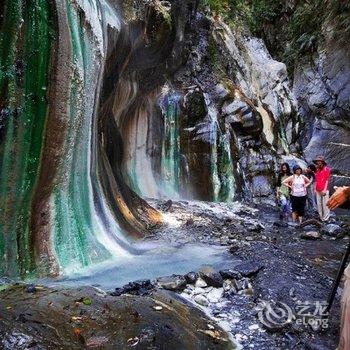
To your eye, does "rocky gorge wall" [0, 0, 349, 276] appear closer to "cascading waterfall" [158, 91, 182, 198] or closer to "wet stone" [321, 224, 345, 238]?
"cascading waterfall" [158, 91, 182, 198]

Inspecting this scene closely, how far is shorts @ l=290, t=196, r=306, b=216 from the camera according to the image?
1080 cm

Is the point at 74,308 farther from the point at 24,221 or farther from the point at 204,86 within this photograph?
the point at 204,86

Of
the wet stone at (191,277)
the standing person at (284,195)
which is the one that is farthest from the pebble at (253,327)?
the standing person at (284,195)

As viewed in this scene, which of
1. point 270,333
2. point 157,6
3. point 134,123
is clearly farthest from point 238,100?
point 270,333

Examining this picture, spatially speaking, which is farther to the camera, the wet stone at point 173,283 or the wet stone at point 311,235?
the wet stone at point 311,235

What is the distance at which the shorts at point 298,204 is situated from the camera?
10.8 m

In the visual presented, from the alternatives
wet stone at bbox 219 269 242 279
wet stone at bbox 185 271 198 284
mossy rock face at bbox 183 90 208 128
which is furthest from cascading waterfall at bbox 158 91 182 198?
wet stone at bbox 185 271 198 284

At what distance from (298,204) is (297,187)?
60 centimetres

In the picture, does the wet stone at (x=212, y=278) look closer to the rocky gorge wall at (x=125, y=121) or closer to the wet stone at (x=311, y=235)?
the rocky gorge wall at (x=125, y=121)

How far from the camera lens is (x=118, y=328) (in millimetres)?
4012

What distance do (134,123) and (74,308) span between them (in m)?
9.84

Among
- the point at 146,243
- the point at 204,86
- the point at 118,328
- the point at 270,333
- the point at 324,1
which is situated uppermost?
the point at 324,1

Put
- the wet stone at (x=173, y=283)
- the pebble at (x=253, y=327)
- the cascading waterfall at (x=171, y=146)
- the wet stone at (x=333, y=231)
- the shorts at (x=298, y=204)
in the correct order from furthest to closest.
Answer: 1. the cascading waterfall at (x=171, y=146)
2. the shorts at (x=298, y=204)
3. the wet stone at (x=333, y=231)
4. the wet stone at (x=173, y=283)
5. the pebble at (x=253, y=327)

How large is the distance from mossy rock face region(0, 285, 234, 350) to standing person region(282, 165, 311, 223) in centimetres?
631
